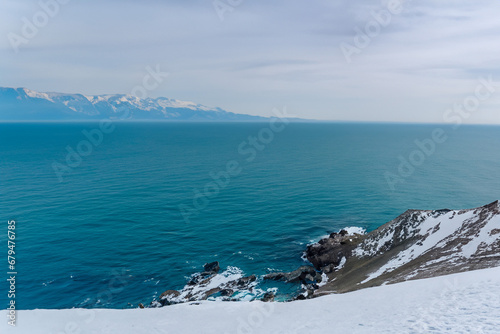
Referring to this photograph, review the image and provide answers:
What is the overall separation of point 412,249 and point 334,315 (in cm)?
2910

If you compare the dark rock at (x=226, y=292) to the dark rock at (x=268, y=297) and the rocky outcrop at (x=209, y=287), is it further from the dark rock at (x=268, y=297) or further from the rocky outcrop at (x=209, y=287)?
the dark rock at (x=268, y=297)

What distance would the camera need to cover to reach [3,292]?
4153 centimetres

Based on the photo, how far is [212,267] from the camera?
1930 inches

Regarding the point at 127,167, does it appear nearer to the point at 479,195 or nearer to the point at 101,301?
the point at 101,301

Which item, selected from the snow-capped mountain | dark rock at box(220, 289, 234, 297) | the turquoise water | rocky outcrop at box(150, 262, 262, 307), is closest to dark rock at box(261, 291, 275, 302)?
rocky outcrop at box(150, 262, 262, 307)

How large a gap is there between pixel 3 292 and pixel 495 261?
63.8m

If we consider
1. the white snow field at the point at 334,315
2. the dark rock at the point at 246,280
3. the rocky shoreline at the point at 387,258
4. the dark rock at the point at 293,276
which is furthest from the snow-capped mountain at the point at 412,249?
the dark rock at the point at 246,280

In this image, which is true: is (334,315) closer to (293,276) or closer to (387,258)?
(293,276)

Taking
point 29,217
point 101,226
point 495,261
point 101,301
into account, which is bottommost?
point 495,261

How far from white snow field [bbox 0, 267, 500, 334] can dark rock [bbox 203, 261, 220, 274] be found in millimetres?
20613

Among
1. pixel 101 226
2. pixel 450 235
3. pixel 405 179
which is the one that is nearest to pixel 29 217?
pixel 101 226

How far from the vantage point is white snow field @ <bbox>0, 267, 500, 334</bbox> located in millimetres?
17344

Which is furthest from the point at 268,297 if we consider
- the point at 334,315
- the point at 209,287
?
the point at 334,315

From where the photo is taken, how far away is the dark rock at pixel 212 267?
4850 cm
